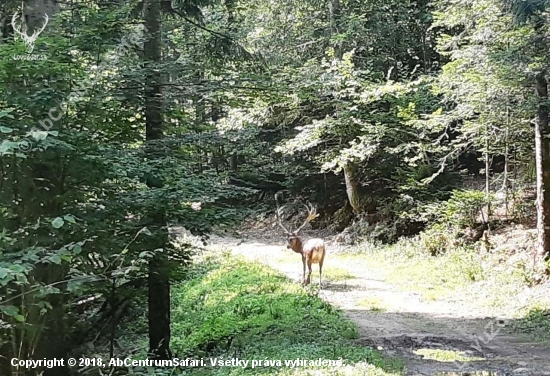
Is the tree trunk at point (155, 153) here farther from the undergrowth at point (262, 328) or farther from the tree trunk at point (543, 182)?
the tree trunk at point (543, 182)

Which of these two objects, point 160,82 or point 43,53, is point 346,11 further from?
point 43,53

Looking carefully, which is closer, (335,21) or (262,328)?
(262,328)

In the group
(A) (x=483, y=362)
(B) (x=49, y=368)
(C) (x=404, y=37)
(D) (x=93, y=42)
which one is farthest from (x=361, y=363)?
(C) (x=404, y=37)

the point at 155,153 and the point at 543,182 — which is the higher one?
the point at 543,182

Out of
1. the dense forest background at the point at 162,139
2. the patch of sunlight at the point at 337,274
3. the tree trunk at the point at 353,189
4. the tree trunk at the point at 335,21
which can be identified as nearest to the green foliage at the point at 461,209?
the dense forest background at the point at 162,139

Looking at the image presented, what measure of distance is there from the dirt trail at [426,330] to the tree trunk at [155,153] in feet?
4.43

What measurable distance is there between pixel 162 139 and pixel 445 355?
435 centimetres

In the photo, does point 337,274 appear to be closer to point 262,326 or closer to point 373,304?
point 373,304

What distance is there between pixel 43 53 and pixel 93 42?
74 centimetres

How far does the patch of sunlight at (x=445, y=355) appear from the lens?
685 centimetres

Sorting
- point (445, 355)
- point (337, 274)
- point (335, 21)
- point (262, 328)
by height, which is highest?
point (335, 21)

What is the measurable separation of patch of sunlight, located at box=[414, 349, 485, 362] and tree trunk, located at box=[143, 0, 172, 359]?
3.24 metres

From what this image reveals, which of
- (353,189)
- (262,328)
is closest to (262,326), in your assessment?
(262,328)

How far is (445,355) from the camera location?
7027mm
